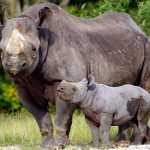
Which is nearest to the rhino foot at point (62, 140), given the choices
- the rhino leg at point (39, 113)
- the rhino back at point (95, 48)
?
the rhino leg at point (39, 113)

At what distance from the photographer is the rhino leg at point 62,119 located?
12227mm

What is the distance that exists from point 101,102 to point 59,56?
3.66 ft

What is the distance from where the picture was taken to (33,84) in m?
12.6

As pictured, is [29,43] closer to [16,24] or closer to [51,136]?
[16,24]

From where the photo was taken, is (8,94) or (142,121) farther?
(8,94)

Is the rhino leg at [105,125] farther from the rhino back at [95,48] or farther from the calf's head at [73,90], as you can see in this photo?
the rhino back at [95,48]

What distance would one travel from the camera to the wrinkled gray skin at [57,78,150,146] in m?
11.7

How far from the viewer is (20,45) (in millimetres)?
11898

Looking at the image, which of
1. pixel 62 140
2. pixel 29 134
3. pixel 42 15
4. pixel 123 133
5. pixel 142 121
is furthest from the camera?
pixel 29 134

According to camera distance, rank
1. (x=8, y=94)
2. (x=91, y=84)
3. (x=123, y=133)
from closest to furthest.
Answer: (x=91, y=84) < (x=123, y=133) < (x=8, y=94)

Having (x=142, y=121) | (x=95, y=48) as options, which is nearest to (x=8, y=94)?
(x=95, y=48)

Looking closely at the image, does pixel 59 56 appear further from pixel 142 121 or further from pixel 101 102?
pixel 142 121

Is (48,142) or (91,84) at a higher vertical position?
(91,84)

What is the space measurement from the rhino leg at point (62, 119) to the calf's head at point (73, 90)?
1.26 feet
